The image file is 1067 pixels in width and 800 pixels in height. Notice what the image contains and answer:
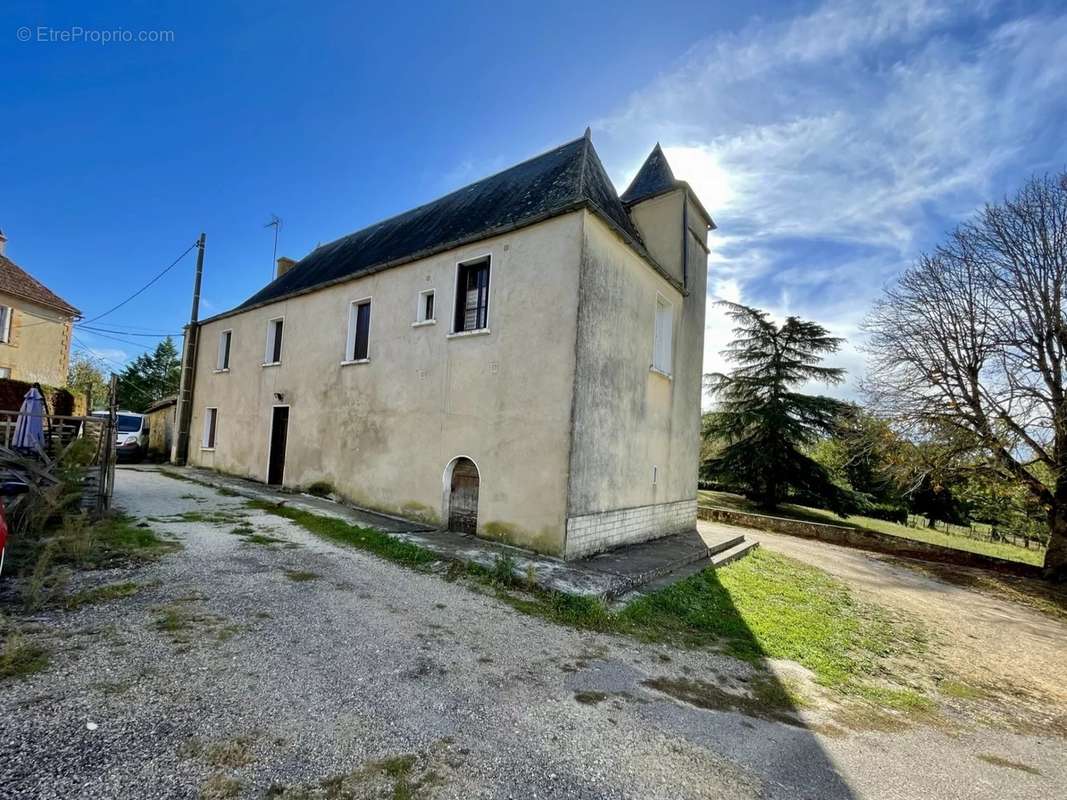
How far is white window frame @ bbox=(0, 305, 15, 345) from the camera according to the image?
798 inches

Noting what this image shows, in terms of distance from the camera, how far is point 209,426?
56.4ft

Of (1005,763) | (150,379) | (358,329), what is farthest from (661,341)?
(150,379)

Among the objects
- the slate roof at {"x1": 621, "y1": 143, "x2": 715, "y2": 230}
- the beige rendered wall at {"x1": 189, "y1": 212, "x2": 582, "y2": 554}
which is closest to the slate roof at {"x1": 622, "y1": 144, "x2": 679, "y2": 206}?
the slate roof at {"x1": 621, "y1": 143, "x2": 715, "y2": 230}

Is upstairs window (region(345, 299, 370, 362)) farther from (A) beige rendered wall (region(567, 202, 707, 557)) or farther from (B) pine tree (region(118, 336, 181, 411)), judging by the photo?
(B) pine tree (region(118, 336, 181, 411))

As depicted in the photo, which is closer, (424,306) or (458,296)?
(458,296)

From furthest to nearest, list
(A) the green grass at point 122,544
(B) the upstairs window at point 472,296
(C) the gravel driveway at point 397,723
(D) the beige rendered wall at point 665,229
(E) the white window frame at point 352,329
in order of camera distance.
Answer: (E) the white window frame at point 352,329 < (D) the beige rendered wall at point 665,229 < (B) the upstairs window at point 472,296 < (A) the green grass at point 122,544 < (C) the gravel driveway at point 397,723

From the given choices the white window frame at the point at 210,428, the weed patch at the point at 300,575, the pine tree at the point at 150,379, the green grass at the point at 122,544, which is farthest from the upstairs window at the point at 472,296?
the pine tree at the point at 150,379

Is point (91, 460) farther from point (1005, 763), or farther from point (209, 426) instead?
point (1005, 763)

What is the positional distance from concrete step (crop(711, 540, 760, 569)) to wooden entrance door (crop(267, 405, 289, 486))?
12159 mm

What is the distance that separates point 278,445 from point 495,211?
9592mm

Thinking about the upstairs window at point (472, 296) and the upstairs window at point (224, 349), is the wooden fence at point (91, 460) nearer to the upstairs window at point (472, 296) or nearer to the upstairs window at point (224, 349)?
the upstairs window at point (472, 296)

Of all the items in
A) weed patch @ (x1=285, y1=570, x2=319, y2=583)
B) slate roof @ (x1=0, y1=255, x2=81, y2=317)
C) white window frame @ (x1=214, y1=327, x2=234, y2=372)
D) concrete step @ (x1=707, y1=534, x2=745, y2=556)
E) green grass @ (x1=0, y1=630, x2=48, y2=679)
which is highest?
slate roof @ (x1=0, y1=255, x2=81, y2=317)

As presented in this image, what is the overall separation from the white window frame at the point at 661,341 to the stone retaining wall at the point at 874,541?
9.35 m

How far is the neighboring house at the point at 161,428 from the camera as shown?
64.9 feet
